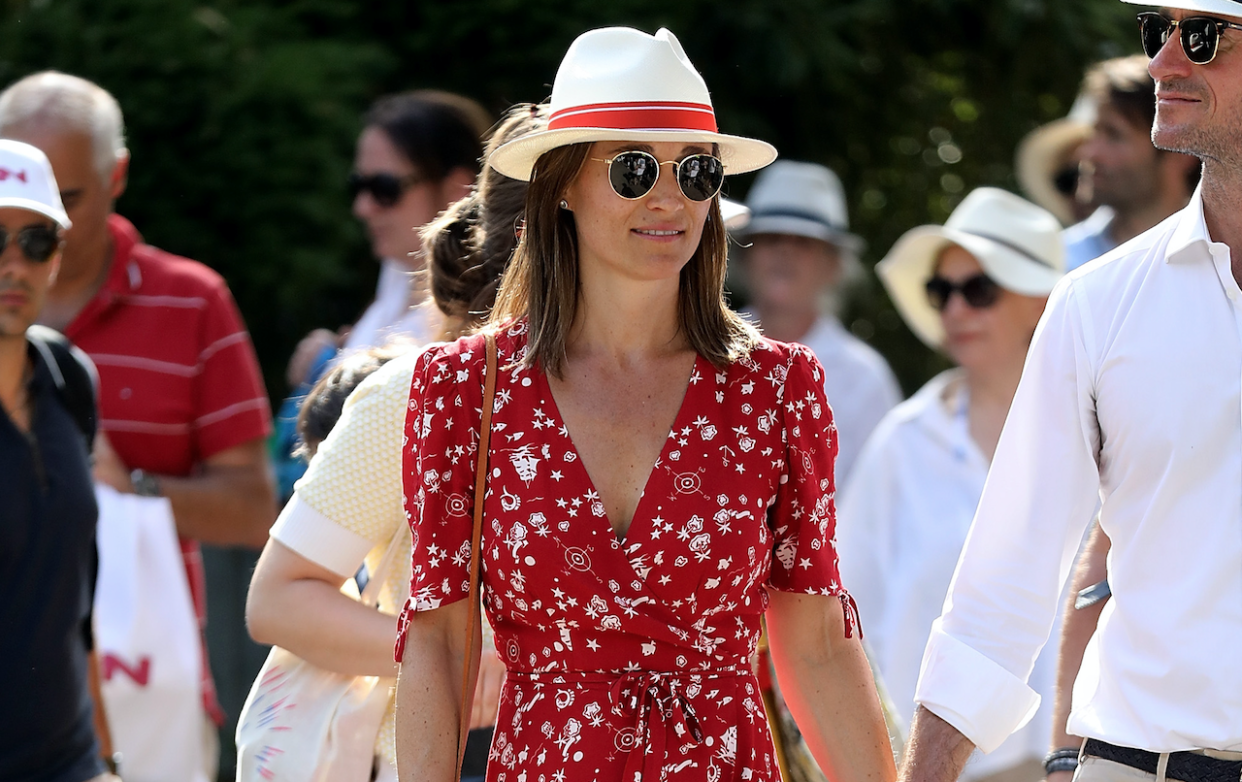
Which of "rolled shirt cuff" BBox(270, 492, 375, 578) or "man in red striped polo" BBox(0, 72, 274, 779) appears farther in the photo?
"man in red striped polo" BBox(0, 72, 274, 779)

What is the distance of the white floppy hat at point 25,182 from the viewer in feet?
14.0

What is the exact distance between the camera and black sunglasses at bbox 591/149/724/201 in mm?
3039

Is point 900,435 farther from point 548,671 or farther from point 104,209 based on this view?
point 548,671

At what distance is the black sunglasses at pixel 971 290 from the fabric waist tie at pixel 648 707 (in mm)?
3178

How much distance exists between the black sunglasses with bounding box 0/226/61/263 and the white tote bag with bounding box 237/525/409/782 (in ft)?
4.64

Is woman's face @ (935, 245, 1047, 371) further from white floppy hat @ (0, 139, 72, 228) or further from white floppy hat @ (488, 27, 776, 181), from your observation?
white floppy hat @ (0, 139, 72, 228)

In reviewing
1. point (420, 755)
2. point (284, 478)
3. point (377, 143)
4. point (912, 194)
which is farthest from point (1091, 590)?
point (912, 194)

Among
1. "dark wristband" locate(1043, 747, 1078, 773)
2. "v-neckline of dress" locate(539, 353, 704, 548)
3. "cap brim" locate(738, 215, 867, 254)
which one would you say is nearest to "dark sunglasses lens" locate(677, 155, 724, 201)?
"v-neckline of dress" locate(539, 353, 704, 548)

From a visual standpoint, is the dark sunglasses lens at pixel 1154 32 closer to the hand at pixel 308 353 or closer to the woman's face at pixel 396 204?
the woman's face at pixel 396 204

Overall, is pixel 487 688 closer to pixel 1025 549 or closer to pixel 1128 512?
pixel 1025 549

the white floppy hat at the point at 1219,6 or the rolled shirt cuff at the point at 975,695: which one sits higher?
the white floppy hat at the point at 1219,6

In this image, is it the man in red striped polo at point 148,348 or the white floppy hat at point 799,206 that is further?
the white floppy hat at point 799,206

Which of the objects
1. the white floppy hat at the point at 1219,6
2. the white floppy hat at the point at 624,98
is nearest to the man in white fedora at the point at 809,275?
the white floppy hat at the point at 624,98

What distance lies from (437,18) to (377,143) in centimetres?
235
